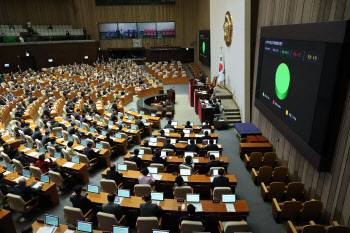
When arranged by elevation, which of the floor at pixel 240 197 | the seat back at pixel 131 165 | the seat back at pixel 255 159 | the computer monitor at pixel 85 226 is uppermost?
the computer monitor at pixel 85 226

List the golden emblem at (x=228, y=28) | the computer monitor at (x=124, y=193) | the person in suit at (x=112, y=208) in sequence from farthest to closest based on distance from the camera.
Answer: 1. the golden emblem at (x=228, y=28)
2. the computer monitor at (x=124, y=193)
3. the person in suit at (x=112, y=208)

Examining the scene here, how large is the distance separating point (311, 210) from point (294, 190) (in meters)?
0.86

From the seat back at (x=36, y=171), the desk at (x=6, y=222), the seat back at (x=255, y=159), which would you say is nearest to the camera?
the desk at (x=6, y=222)

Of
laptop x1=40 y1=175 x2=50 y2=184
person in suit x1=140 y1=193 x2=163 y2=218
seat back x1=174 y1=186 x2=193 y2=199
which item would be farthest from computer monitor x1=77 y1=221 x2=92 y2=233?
laptop x1=40 y1=175 x2=50 y2=184

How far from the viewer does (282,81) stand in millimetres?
7945

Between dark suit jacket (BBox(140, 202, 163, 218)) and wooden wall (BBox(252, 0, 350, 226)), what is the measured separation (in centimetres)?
418

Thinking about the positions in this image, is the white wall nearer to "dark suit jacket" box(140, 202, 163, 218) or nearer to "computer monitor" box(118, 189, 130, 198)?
"computer monitor" box(118, 189, 130, 198)

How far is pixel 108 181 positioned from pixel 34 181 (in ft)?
7.97

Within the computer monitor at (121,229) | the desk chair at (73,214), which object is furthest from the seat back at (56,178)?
the computer monitor at (121,229)

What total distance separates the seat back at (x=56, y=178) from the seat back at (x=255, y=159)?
654 cm

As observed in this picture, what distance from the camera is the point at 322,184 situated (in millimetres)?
6254

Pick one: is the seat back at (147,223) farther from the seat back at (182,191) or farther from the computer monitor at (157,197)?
the seat back at (182,191)

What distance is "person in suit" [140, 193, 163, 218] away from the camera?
18.3 ft

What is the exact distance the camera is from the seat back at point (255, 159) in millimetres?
8738
